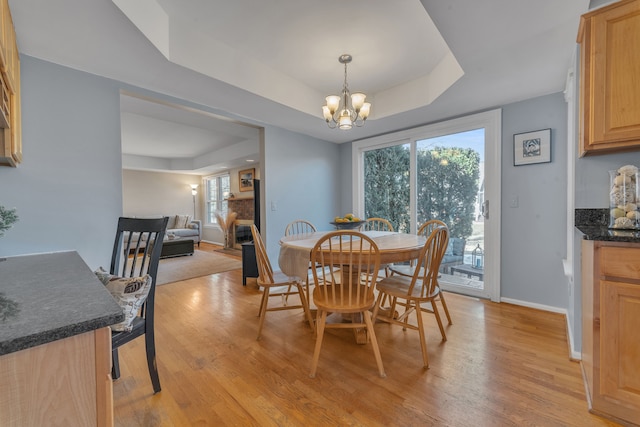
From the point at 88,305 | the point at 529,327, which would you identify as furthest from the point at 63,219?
the point at 529,327

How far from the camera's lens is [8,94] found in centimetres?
159

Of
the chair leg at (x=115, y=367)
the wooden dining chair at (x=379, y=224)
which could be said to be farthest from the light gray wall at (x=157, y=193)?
the chair leg at (x=115, y=367)

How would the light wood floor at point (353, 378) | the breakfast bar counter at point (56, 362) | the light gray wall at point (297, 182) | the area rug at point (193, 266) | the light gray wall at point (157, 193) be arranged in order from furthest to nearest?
the light gray wall at point (157, 193) < the area rug at point (193, 266) < the light gray wall at point (297, 182) < the light wood floor at point (353, 378) < the breakfast bar counter at point (56, 362)

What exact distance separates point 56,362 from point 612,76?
266cm

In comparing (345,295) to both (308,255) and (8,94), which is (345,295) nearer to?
(308,255)

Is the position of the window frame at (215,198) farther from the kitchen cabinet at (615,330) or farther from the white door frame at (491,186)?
the kitchen cabinet at (615,330)

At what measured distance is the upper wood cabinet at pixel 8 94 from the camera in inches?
52.7

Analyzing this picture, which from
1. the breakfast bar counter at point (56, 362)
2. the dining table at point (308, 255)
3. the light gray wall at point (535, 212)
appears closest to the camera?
the breakfast bar counter at point (56, 362)

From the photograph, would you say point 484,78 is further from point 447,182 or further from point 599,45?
point 447,182

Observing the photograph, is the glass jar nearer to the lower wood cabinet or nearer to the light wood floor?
the light wood floor

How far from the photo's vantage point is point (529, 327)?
233 cm

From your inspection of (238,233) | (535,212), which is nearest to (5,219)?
(535,212)

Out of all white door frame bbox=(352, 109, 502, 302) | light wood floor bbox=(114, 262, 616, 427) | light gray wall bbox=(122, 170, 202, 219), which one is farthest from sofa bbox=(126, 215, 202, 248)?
white door frame bbox=(352, 109, 502, 302)

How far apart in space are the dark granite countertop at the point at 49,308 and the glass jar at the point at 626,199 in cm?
247
